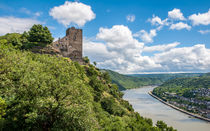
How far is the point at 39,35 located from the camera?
146 feet

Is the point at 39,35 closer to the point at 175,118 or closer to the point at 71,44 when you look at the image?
the point at 71,44

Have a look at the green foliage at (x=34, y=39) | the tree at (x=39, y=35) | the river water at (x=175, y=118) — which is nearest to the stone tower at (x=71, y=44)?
the tree at (x=39, y=35)

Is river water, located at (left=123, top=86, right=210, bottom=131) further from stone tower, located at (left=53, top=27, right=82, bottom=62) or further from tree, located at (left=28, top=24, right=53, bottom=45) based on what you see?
tree, located at (left=28, top=24, right=53, bottom=45)

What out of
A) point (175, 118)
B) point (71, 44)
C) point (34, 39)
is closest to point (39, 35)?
point (34, 39)

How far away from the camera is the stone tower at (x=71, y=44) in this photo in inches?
2033

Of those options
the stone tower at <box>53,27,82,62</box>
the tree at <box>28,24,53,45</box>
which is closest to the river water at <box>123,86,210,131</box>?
the stone tower at <box>53,27,82,62</box>

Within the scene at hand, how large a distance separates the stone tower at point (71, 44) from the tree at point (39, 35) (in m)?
4.94

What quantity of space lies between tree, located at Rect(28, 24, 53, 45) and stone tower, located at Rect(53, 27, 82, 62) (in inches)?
195

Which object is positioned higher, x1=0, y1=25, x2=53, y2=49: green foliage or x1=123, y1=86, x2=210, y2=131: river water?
Result: x1=0, y1=25, x2=53, y2=49: green foliage

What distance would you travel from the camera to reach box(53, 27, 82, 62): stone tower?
169 feet

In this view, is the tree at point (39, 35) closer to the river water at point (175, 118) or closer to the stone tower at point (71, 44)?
the stone tower at point (71, 44)

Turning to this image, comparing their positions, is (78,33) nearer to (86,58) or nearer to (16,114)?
(86,58)

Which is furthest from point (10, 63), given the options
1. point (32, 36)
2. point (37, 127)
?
point (32, 36)

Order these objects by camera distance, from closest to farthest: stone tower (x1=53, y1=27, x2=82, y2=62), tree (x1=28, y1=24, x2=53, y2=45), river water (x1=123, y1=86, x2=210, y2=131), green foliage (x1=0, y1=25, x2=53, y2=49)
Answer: green foliage (x1=0, y1=25, x2=53, y2=49)
tree (x1=28, y1=24, x2=53, y2=45)
stone tower (x1=53, y1=27, x2=82, y2=62)
river water (x1=123, y1=86, x2=210, y2=131)
